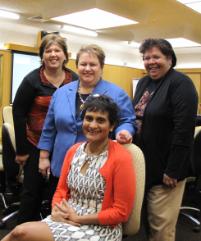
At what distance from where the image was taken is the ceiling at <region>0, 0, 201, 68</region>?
15.5 feet

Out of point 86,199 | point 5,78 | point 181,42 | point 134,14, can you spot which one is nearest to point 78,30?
point 134,14

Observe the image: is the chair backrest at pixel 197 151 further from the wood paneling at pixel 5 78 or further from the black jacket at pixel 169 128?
the wood paneling at pixel 5 78

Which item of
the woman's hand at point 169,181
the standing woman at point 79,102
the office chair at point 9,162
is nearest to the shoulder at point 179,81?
the standing woman at point 79,102

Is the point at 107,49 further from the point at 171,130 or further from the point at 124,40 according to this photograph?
the point at 171,130

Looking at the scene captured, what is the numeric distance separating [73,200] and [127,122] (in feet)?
1.77

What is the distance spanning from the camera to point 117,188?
1606 mm

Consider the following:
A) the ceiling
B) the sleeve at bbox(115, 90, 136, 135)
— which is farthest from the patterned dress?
A: the ceiling

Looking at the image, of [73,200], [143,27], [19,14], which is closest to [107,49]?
[143,27]

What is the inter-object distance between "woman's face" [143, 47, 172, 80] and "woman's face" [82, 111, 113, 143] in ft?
1.71

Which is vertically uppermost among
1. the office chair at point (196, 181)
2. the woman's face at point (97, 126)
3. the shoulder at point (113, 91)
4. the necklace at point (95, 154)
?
the shoulder at point (113, 91)

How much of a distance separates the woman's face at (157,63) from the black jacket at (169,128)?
0.14 feet

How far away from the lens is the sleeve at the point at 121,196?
1.59m

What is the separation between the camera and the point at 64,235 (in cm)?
154

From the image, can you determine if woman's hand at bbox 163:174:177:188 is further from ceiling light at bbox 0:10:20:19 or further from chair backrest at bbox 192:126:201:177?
ceiling light at bbox 0:10:20:19
